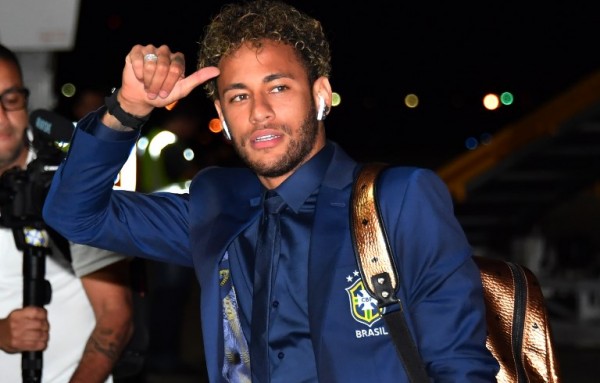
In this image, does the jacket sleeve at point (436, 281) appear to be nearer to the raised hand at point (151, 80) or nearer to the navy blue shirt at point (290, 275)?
the navy blue shirt at point (290, 275)

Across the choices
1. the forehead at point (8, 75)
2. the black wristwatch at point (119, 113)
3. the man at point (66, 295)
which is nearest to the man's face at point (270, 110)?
the black wristwatch at point (119, 113)

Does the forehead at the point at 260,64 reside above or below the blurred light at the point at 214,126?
below

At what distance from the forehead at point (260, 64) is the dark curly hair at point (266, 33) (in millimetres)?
20

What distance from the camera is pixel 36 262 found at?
13.7 ft

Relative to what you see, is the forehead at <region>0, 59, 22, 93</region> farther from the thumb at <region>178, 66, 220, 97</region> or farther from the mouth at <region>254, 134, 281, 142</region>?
the mouth at <region>254, 134, 281, 142</region>

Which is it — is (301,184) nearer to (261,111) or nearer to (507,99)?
(261,111)

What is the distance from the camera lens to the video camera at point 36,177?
412 cm

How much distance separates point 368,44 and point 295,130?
31689mm

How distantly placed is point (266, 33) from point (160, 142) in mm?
7020

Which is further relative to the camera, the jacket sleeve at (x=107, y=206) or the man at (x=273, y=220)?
the jacket sleeve at (x=107, y=206)

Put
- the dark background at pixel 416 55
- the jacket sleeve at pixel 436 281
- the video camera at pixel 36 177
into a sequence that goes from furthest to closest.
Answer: the dark background at pixel 416 55 < the video camera at pixel 36 177 < the jacket sleeve at pixel 436 281

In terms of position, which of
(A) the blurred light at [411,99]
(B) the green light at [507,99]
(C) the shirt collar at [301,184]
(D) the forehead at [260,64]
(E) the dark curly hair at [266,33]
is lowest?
(C) the shirt collar at [301,184]

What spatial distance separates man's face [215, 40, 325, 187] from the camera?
360 cm

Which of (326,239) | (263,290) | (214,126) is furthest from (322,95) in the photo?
(214,126)
